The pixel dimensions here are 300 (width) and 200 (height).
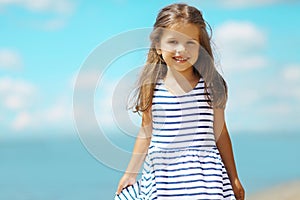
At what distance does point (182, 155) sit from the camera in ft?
7.73

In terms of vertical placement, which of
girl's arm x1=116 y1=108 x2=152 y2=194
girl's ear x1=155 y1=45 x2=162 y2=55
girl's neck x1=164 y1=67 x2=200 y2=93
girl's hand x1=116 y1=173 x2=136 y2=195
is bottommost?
girl's hand x1=116 y1=173 x2=136 y2=195

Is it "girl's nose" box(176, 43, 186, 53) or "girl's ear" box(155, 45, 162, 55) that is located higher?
"girl's ear" box(155, 45, 162, 55)

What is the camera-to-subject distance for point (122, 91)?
2408 millimetres

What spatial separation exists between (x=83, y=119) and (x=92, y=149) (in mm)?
98

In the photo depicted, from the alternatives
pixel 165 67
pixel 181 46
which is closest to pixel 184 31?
pixel 181 46

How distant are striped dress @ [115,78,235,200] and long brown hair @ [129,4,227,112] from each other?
2 cm

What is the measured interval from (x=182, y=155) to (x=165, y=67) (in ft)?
0.96

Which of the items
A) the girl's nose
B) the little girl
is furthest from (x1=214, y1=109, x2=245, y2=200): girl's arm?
the girl's nose

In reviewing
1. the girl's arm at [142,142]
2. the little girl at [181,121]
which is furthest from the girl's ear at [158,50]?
the girl's arm at [142,142]

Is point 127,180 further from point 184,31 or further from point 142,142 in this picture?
point 184,31

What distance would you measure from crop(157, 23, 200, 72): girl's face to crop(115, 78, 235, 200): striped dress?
0.08m

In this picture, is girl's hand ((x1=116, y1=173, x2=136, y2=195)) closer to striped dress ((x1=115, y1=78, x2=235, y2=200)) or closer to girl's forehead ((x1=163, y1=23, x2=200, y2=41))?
striped dress ((x1=115, y1=78, x2=235, y2=200))

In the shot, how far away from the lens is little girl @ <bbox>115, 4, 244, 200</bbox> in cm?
234

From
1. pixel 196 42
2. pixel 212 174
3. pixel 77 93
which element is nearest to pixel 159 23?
pixel 196 42
